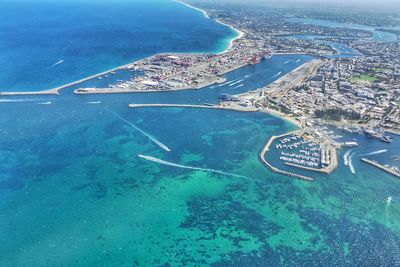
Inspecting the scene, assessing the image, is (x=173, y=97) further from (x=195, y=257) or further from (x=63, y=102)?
(x=195, y=257)

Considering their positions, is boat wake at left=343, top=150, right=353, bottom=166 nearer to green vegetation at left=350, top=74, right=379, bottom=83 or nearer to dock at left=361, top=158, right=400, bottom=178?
dock at left=361, top=158, right=400, bottom=178

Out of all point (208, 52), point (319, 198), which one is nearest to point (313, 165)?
point (319, 198)

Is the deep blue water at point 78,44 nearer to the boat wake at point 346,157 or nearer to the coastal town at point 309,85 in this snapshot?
the coastal town at point 309,85

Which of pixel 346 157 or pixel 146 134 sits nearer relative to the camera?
pixel 346 157

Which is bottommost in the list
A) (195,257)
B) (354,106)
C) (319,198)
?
(195,257)

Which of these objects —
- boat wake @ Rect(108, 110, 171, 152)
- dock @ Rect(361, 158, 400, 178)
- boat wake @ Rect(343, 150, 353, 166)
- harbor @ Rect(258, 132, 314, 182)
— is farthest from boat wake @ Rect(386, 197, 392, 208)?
boat wake @ Rect(108, 110, 171, 152)

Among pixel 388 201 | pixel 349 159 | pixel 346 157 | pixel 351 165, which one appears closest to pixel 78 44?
pixel 346 157

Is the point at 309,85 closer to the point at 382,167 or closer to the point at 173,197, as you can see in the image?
the point at 382,167
